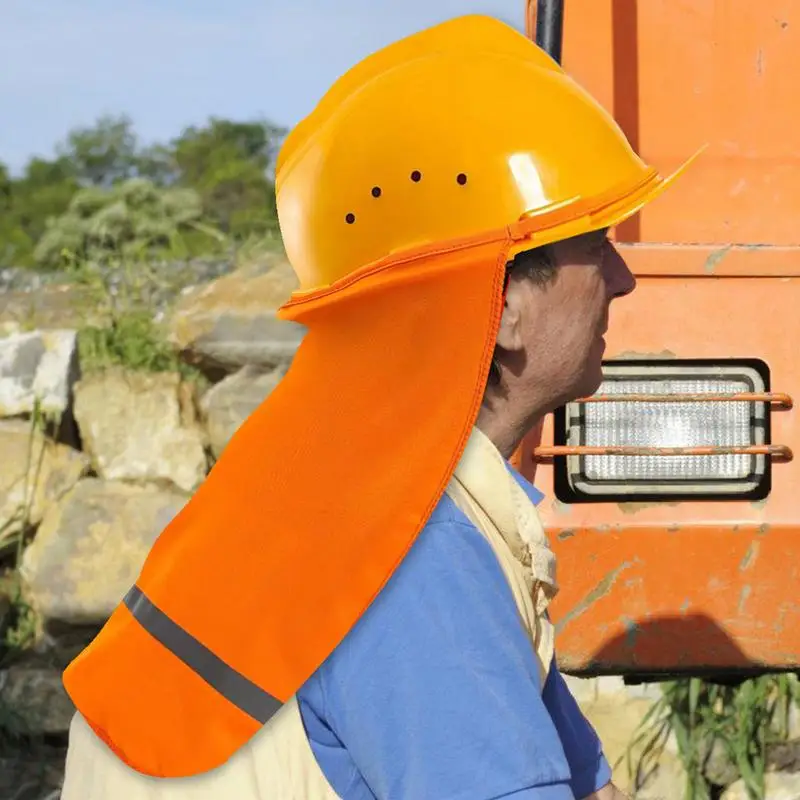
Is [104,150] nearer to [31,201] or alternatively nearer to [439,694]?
[31,201]

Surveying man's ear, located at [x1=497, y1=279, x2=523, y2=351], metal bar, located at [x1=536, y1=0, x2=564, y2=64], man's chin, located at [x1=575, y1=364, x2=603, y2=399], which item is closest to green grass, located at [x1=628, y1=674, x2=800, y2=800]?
metal bar, located at [x1=536, y1=0, x2=564, y2=64]

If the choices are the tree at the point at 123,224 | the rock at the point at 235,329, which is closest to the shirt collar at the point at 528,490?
the rock at the point at 235,329

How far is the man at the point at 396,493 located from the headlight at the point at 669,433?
599 millimetres

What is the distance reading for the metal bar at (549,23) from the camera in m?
2.08

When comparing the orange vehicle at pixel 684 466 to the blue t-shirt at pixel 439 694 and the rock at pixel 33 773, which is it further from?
the rock at pixel 33 773

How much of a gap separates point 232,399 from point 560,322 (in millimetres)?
3027

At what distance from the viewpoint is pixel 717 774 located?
9.18ft

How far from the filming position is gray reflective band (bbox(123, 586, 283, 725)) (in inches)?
44.3

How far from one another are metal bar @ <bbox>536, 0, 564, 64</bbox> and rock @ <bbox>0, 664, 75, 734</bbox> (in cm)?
254

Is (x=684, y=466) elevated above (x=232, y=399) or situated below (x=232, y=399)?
above

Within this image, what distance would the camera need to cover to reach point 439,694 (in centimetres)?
105

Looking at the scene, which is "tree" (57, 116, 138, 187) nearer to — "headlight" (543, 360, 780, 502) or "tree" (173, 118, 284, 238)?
"tree" (173, 118, 284, 238)

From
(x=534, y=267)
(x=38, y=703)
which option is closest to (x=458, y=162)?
(x=534, y=267)

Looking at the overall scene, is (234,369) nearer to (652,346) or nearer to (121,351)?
(121,351)
